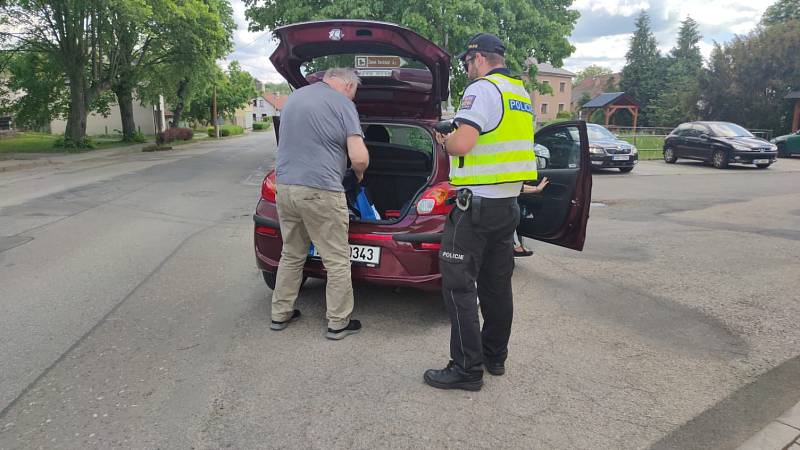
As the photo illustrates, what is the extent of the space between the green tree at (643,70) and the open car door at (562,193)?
169 feet

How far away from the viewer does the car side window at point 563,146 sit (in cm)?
452

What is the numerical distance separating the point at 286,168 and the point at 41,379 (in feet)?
6.37

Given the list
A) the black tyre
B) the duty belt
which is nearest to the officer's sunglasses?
the duty belt

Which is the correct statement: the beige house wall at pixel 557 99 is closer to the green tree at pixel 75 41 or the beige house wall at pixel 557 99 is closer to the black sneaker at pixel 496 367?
the green tree at pixel 75 41

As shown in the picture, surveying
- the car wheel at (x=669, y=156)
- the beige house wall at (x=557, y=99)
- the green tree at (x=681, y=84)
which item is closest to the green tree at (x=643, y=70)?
the green tree at (x=681, y=84)

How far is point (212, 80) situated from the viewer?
107ft

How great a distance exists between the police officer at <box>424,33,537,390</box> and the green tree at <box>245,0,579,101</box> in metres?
12.5

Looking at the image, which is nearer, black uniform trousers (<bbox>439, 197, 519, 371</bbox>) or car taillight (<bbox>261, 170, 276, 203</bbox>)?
black uniform trousers (<bbox>439, 197, 519, 371</bbox>)

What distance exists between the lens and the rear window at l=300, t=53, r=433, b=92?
470 cm

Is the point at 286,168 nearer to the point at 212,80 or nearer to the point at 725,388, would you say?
the point at 725,388

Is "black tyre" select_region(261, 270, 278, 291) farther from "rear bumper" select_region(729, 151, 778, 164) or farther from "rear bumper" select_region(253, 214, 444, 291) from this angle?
"rear bumper" select_region(729, 151, 778, 164)

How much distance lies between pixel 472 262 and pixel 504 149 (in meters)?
0.66

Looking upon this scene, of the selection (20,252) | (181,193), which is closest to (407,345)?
(20,252)

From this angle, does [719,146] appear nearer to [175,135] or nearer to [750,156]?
[750,156]
